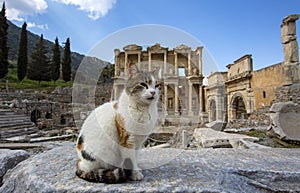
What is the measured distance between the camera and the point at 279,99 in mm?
8438

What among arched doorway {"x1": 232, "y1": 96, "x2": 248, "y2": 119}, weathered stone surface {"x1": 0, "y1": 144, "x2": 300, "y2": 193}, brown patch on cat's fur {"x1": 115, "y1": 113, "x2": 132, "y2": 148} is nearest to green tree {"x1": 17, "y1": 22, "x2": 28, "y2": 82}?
arched doorway {"x1": 232, "y1": 96, "x2": 248, "y2": 119}

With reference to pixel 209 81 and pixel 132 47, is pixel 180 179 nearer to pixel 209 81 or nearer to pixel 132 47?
pixel 132 47

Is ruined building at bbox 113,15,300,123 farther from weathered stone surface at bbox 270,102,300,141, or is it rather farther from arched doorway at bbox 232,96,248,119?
weathered stone surface at bbox 270,102,300,141

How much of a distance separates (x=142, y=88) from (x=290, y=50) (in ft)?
32.7

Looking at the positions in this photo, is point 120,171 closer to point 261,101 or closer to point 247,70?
point 261,101

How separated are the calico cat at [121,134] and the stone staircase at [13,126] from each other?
9.41 meters

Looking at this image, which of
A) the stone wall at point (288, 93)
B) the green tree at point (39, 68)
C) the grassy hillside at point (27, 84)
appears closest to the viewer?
the stone wall at point (288, 93)

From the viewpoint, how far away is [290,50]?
831cm

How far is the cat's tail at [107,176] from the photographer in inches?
57.4

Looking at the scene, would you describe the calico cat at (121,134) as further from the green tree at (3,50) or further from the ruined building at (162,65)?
the green tree at (3,50)

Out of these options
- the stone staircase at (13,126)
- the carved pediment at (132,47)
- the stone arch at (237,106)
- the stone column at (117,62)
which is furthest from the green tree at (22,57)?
the carved pediment at (132,47)

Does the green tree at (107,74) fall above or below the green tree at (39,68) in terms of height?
below

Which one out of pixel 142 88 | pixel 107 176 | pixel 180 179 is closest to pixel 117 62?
pixel 142 88

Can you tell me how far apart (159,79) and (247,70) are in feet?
38.8
